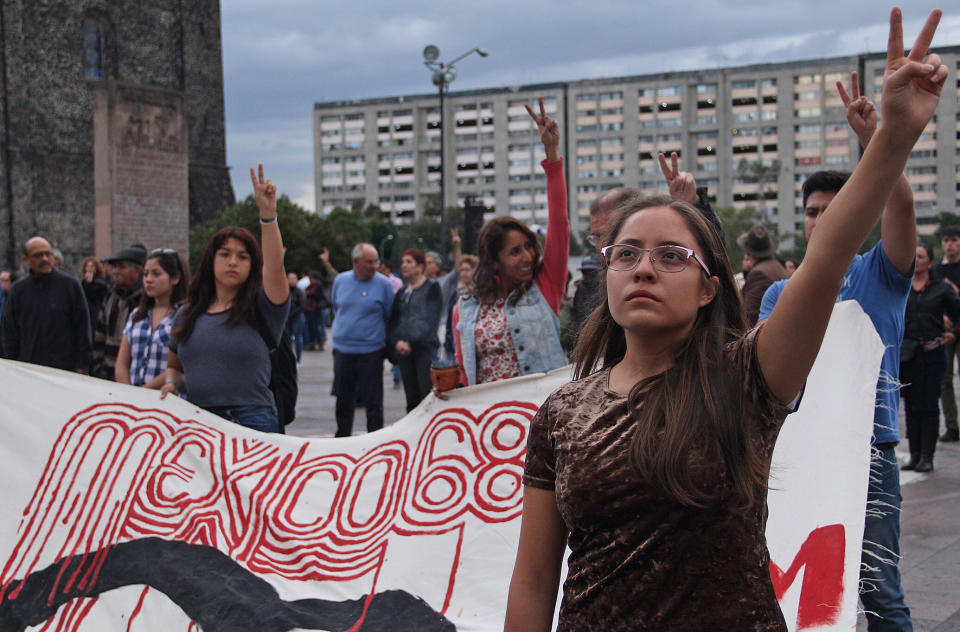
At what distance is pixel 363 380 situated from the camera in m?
8.77

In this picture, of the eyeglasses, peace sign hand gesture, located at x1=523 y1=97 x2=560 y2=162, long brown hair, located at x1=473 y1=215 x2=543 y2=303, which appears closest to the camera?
the eyeglasses

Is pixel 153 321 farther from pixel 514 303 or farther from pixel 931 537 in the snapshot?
pixel 931 537

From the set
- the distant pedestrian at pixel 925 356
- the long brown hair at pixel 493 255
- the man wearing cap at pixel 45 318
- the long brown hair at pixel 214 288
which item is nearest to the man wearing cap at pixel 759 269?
the long brown hair at pixel 493 255

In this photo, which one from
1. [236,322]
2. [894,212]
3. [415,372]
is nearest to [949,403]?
[415,372]

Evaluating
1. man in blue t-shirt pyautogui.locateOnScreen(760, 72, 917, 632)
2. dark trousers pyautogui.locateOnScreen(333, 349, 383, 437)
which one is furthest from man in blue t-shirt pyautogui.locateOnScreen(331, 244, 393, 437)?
man in blue t-shirt pyautogui.locateOnScreen(760, 72, 917, 632)

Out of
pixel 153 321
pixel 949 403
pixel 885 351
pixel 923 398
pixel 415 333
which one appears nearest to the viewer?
pixel 885 351

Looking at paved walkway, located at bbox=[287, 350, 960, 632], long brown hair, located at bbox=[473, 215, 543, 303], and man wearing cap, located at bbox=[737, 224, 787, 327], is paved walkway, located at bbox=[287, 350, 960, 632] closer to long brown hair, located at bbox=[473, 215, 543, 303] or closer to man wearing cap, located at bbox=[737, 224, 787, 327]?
man wearing cap, located at bbox=[737, 224, 787, 327]

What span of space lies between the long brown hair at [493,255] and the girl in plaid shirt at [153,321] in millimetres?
1640

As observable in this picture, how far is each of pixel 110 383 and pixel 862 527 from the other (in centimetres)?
332

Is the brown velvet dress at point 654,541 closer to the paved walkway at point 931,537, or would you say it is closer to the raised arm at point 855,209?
the raised arm at point 855,209

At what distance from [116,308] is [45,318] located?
4.40 feet

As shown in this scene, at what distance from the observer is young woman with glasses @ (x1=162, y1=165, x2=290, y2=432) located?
450cm

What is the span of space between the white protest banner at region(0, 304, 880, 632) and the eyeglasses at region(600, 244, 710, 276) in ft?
5.83

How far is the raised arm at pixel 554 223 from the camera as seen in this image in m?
4.28
